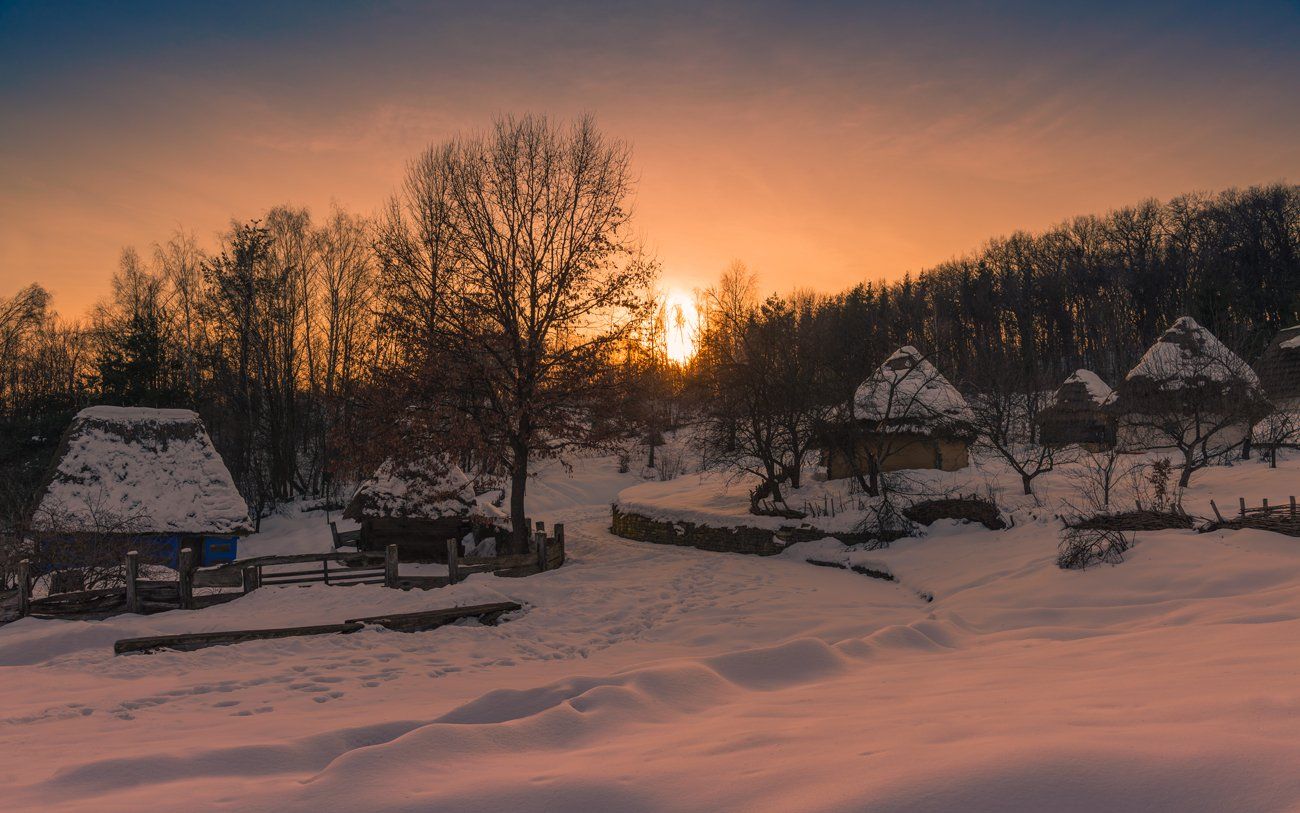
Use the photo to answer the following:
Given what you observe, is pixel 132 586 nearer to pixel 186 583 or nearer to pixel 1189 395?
pixel 186 583

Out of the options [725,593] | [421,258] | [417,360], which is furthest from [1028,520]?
[421,258]

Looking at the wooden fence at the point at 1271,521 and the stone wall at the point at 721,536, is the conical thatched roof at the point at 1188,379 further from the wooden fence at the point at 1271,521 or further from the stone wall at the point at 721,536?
the stone wall at the point at 721,536

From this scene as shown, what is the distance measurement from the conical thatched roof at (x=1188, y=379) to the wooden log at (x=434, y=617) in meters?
21.1

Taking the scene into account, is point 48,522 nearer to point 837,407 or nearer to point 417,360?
point 417,360

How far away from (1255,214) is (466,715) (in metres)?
64.6

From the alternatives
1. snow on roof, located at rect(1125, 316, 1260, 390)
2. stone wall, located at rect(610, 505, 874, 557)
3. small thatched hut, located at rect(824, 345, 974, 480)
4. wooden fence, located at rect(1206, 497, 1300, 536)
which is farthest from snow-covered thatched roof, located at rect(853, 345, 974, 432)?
wooden fence, located at rect(1206, 497, 1300, 536)

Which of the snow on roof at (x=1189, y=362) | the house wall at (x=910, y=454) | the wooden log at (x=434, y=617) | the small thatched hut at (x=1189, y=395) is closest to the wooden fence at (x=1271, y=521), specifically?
the small thatched hut at (x=1189, y=395)

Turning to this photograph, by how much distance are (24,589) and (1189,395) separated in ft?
101

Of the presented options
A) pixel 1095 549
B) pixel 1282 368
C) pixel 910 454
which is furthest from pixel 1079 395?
pixel 1095 549

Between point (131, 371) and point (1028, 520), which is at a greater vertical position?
point (131, 371)

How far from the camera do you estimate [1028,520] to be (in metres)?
16.6

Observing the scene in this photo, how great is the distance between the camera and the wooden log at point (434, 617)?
10.5 metres

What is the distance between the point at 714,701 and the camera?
5301 mm

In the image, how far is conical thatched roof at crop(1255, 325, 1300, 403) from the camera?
31.1m
